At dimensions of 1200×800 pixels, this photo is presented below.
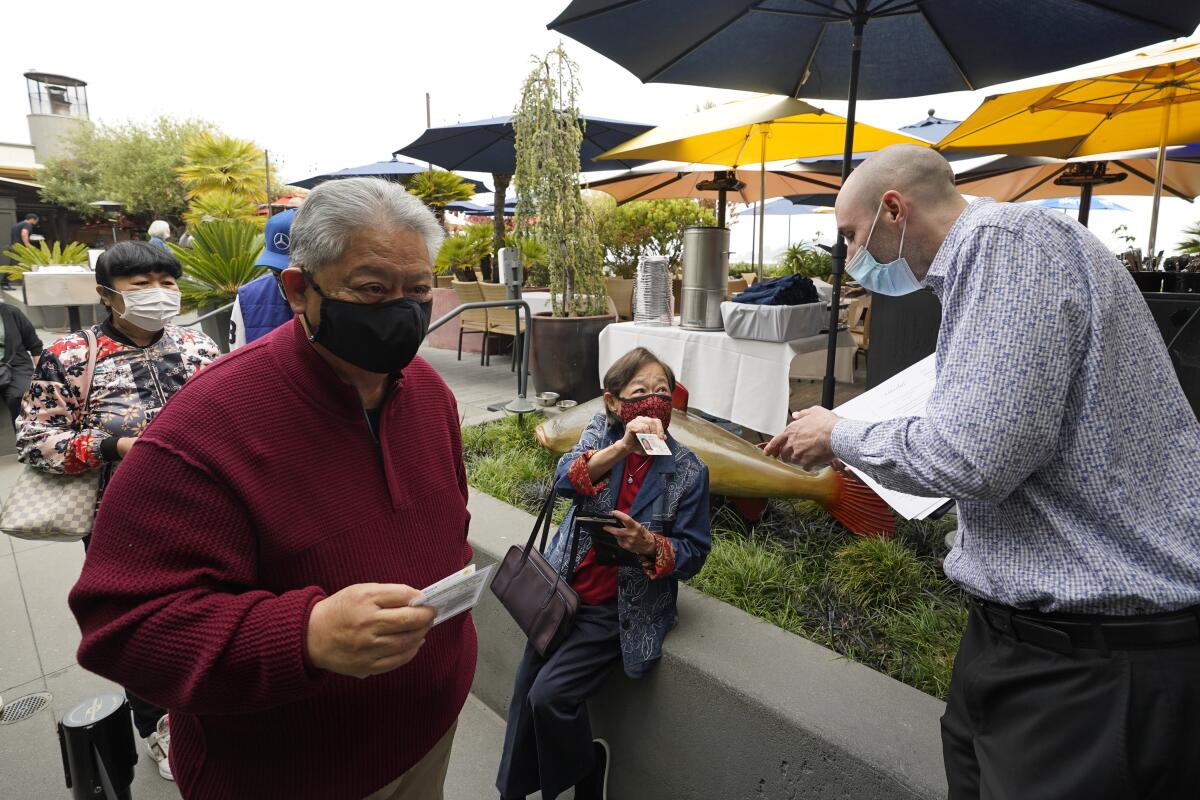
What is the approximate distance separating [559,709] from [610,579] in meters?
0.46

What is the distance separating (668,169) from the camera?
28.6 ft

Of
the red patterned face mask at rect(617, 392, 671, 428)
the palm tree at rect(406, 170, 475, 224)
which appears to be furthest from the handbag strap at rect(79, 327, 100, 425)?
the palm tree at rect(406, 170, 475, 224)

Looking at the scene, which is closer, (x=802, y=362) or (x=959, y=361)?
(x=959, y=361)

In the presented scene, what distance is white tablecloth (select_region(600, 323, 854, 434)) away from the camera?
14.4ft

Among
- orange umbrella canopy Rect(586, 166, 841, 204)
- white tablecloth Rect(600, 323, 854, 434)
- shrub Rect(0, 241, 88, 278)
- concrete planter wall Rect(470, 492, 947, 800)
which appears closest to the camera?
concrete planter wall Rect(470, 492, 947, 800)

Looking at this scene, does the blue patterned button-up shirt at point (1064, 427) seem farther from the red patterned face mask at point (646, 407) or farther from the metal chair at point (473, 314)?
the metal chair at point (473, 314)

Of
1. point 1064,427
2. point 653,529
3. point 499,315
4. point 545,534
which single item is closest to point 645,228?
point 499,315

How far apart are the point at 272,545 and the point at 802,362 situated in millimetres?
4534

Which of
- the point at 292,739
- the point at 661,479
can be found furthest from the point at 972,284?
the point at 292,739

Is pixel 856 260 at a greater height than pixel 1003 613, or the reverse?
pixel 856 260

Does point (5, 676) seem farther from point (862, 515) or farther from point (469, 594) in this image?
point (862, 515)

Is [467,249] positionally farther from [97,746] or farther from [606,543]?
[97,746]

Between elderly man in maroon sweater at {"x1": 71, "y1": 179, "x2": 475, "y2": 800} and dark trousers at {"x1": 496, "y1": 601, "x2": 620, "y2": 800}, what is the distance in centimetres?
62

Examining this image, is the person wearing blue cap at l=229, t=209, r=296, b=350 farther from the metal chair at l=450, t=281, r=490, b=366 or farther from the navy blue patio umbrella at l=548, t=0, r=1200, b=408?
the metal chair at l=450, t=281, r=490, b=366
